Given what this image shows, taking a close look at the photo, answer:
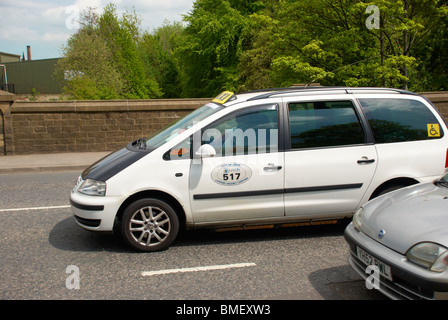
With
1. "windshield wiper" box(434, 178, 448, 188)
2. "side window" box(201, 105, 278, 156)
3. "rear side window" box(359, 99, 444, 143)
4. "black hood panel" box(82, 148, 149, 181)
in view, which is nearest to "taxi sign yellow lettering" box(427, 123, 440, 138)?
"rear side window" box(359, 99, 444, 143)

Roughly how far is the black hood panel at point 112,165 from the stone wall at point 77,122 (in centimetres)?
950

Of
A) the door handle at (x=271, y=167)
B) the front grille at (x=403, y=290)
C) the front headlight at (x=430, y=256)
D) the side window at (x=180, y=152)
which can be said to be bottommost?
the front grille at (x=403, y=290)

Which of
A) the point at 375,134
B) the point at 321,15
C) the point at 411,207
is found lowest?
the point at 411,207

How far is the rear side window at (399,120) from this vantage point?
5.15 m

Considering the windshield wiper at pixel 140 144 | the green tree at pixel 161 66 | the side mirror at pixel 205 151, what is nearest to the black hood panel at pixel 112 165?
the windshield wiper at pixel 140 144

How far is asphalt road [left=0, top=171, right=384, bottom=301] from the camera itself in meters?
3.71

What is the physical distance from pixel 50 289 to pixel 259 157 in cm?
248

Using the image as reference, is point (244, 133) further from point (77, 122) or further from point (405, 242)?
point (77, 122)

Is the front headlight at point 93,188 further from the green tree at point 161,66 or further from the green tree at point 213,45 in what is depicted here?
the green tree at point 161,66

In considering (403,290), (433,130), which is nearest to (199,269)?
(403,290)

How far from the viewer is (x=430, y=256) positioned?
2.88 metres

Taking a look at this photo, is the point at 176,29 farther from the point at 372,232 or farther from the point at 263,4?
the point at 372,232
